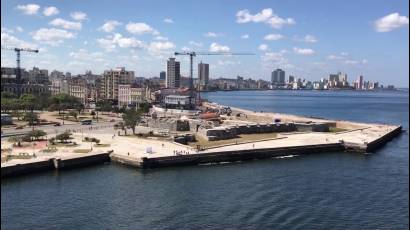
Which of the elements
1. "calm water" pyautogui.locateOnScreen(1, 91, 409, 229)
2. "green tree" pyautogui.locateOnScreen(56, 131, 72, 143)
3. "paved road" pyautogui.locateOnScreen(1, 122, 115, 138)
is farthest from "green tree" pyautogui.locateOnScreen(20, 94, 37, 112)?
"calm water" pyautogui.locateOnScreen(1, 91, 409, 229)

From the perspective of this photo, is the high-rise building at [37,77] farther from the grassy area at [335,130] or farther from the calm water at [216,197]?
the calm water at [216,197]

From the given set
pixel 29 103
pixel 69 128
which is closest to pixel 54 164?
pixel 69 128

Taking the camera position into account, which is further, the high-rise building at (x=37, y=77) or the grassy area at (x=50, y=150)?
the high-rise building at (x=37, y=77)

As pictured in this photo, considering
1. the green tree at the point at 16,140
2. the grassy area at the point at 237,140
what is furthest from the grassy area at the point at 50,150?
the grassy area at the point at 237,140

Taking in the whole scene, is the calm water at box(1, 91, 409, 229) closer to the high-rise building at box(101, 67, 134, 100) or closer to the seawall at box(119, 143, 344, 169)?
the seawall at box(119, 143, 344, 169)

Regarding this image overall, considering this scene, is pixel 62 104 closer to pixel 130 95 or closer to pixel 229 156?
pixel 130 95

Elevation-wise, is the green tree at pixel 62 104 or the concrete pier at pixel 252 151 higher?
the green tree at pixel 62 104
